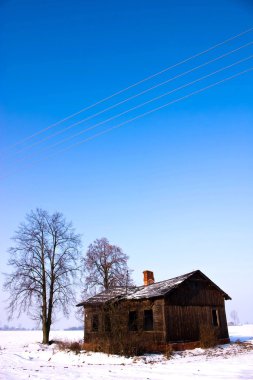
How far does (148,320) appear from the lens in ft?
75.2

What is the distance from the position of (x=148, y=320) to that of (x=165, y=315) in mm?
Answer: 2612

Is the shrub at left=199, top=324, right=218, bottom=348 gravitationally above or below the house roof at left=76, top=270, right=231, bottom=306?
below

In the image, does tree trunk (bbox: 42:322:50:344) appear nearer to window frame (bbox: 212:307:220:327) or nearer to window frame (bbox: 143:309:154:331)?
window frame (bbox: 143:309:154:331)

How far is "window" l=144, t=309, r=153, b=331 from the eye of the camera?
22442 millimetres

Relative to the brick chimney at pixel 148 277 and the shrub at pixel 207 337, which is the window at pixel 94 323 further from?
the shrub at pixel 207 337

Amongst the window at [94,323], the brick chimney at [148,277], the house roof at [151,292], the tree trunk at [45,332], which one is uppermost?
the brick chimney at [148,277]

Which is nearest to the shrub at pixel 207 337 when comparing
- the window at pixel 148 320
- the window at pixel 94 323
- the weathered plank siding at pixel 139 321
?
the weathered plank siding at pixel 139 321

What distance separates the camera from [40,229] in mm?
33219

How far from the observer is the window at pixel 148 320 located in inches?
884

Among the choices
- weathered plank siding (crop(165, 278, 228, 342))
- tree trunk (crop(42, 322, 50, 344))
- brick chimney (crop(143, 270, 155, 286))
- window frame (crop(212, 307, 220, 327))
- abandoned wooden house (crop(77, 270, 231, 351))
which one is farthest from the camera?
brick chimney (crop(143, 270, 155, 286))

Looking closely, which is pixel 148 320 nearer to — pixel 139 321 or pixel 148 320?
pixel 148 320

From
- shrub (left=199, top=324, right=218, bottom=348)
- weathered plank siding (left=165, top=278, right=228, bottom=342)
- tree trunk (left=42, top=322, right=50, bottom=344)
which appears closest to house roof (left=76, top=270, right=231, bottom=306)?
weathered plank siding (left=165, top=278, right=228, bottom=342)

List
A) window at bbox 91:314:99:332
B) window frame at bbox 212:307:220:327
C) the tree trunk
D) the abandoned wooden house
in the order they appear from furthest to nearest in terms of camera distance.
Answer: the tree trunk
window at bbox 91:314:99:332
window frame at bbox 212:307:220:327
the abandoned wooden house

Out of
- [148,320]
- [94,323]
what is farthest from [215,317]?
[94,323]
